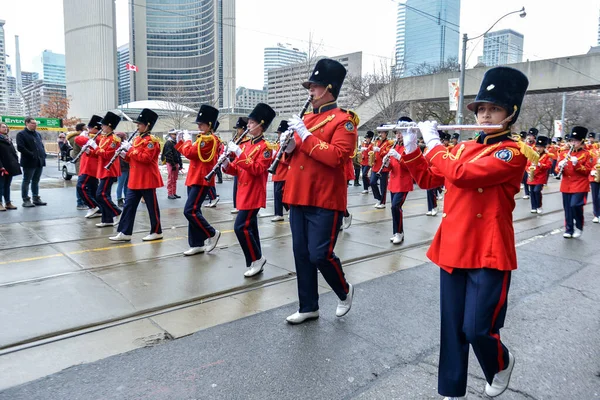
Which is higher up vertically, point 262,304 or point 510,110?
point 510,110

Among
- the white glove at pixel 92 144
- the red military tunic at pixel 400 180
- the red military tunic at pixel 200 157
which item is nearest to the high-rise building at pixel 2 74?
the white glove at pixel 92 144

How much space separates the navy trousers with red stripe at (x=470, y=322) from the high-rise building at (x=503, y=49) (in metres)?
29.8

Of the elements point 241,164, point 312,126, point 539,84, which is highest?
point 539,84

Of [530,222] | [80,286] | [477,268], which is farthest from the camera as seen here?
[530,222]

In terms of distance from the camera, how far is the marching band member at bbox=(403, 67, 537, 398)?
8.66 ft

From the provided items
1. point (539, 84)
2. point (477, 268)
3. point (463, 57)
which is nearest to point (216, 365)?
point (477, 268)

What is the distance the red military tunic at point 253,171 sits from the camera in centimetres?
556

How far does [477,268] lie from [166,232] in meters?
6.68

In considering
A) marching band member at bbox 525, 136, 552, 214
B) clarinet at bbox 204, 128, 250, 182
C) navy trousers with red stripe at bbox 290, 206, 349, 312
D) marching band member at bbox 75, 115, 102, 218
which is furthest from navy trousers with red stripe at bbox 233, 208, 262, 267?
marching band member at bbox 525, 136, 552, 214

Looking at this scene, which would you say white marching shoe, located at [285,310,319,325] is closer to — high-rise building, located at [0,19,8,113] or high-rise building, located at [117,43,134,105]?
high-rise building, located at [0,19,8,113]

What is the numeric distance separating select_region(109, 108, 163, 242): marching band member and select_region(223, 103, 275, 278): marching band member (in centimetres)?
218

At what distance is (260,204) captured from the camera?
18.6 feet

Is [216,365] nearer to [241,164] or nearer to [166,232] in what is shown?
[241,164]

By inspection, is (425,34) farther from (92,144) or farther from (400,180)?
(92,144)
